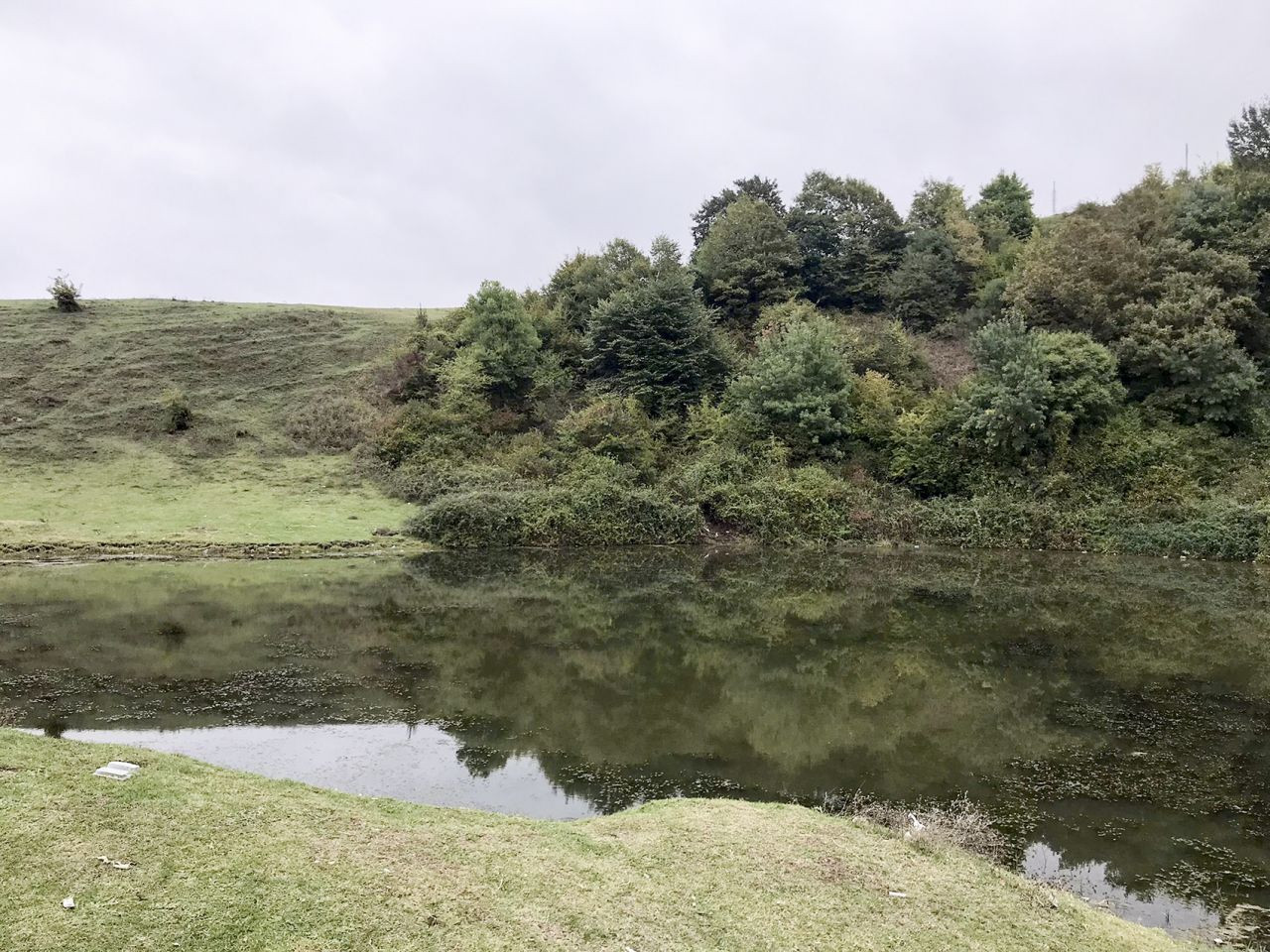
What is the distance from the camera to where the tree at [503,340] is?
1446 inches

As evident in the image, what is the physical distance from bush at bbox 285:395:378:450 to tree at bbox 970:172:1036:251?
34904 mm

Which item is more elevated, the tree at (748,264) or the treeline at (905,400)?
the tree at (748,264)

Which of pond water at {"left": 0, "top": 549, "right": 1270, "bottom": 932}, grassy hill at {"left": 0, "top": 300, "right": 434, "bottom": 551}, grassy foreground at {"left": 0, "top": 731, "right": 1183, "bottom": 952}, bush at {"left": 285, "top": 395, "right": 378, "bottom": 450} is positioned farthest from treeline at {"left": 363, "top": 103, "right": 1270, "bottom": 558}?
grassy foreground at {"left": 0, "top": 731, "right": 1183, "bottom": 952}

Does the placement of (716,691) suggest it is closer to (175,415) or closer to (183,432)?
(183,432)

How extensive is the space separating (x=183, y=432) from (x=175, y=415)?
98 cm

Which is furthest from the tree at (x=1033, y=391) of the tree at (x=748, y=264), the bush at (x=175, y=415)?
the bush at (x=175, y=415)

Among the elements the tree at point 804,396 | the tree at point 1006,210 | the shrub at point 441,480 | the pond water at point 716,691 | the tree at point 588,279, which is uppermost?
the tree at point 1006,210

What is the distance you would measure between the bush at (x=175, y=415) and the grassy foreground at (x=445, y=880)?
3145 centimetres

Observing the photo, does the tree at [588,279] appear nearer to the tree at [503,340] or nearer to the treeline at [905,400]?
the treeline at [905,400]

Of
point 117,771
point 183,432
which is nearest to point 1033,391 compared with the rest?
point 117,771

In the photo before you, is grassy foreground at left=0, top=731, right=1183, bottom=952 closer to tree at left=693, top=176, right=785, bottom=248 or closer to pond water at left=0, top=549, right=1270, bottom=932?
pond water at left=0, top=549, right=1270, bottom=932

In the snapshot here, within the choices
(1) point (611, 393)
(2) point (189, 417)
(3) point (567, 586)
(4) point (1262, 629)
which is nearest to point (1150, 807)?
(4) point (1262, 629)

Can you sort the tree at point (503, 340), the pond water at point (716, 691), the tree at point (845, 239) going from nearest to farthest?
1. the pond water at point (716, 691)
2. the tree at point (503, 340)
3. the tree at point (845, 239)

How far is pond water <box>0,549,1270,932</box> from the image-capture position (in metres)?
9.31
